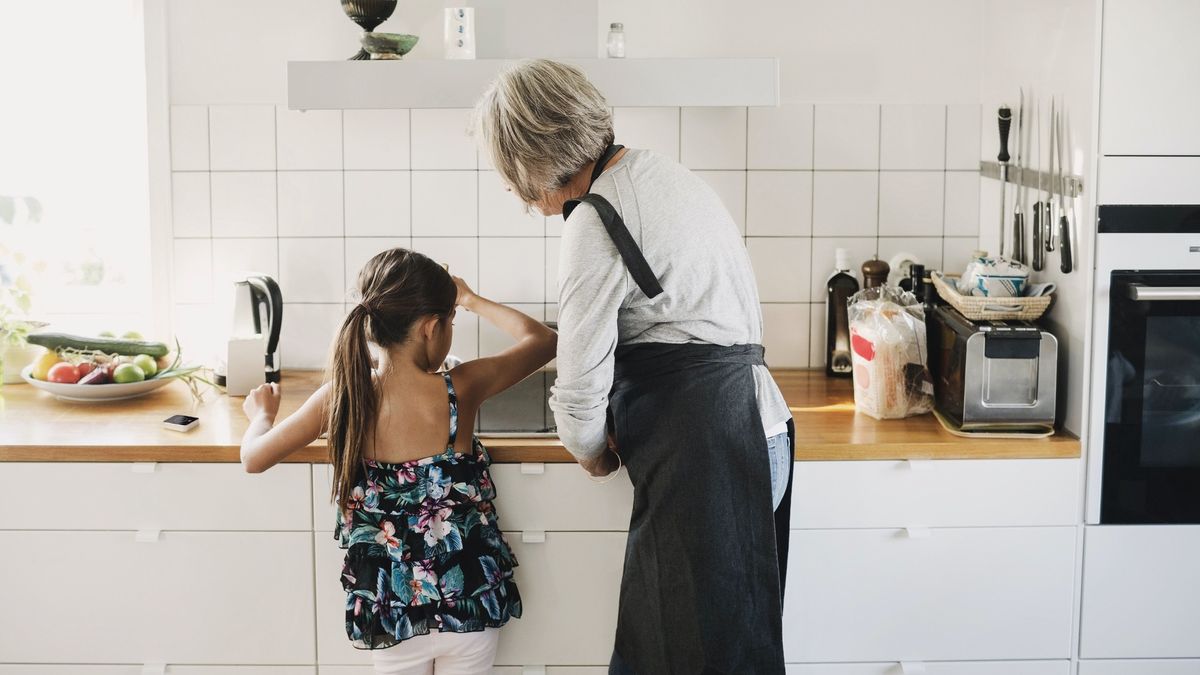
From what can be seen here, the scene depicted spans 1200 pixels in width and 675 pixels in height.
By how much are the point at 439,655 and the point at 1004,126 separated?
5.10ft

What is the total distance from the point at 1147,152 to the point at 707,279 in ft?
3.08

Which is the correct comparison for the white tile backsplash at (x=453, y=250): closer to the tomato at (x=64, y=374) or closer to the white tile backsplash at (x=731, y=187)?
the white tile backsplash at (x=731, y=187)

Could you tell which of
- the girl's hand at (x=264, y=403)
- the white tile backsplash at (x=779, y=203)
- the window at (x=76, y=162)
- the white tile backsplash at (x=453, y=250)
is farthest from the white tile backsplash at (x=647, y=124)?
the window at (x=76, y=162)

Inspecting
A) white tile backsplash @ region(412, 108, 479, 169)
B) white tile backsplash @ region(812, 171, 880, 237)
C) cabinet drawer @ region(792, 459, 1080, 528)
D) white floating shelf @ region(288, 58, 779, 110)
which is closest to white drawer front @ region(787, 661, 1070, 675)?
cabinet drawer @ region(792, 459, 1080, 528)

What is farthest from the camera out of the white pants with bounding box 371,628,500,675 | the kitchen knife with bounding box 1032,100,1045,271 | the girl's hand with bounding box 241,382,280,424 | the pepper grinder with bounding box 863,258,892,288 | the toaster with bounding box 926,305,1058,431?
the pepper grinder with bounding box 863,258,892,288

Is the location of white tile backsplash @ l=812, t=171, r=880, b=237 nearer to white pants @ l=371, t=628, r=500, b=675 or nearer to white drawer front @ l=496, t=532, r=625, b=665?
white drawer front @ l=496, t=532, r=625, b=665

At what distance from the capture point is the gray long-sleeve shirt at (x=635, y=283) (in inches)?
71.5

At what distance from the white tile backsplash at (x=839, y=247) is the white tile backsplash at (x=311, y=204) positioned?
3.56ft

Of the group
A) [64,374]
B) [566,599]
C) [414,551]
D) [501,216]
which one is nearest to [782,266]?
[501,216]

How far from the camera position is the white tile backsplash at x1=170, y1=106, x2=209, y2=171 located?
2783 millimetres

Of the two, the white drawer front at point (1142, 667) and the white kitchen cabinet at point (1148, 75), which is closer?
the white kitchen cabinet at point (1148, 75)

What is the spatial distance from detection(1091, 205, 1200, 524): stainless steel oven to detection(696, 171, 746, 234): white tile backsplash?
0.83 meters

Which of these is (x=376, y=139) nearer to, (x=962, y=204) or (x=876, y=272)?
(x=876, y=272)

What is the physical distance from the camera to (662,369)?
1919 millimetres
